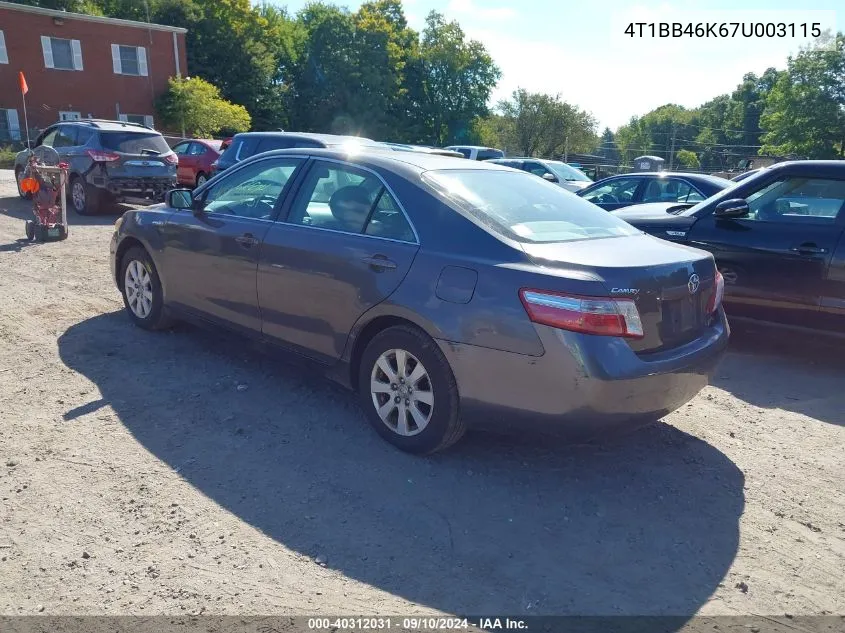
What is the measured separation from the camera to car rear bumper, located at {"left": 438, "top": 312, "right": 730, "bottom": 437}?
3189 mm

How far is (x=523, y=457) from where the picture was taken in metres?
3.95

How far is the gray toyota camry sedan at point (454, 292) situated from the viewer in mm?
3254

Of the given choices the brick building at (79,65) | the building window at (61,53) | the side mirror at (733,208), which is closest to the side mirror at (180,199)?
the side mirror at (733,208)

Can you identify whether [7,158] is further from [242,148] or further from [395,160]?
[395,160]

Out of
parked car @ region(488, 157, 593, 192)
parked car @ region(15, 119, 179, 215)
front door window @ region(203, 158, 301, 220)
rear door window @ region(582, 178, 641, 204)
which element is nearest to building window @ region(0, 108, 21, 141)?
parked car @ region(15, 119, 179, 215)

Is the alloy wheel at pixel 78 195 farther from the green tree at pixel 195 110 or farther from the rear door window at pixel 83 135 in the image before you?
the green tree at pixel 195 110

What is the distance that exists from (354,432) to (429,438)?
2.09 feet

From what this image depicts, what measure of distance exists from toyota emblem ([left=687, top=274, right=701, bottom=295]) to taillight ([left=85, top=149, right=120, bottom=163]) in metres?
12.3

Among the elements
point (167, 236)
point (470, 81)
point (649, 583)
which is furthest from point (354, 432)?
point (470, 81)

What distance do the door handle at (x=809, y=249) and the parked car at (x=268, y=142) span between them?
6.27 metres

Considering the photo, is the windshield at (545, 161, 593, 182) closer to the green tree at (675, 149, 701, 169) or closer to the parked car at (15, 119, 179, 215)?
the parked car at (15, 119, 179, 215)

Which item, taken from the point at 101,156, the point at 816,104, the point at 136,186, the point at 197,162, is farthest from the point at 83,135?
the point at 816,104

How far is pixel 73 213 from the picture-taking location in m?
13.7

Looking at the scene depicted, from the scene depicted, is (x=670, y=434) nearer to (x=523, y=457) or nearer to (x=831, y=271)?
(x=523, y=457)
